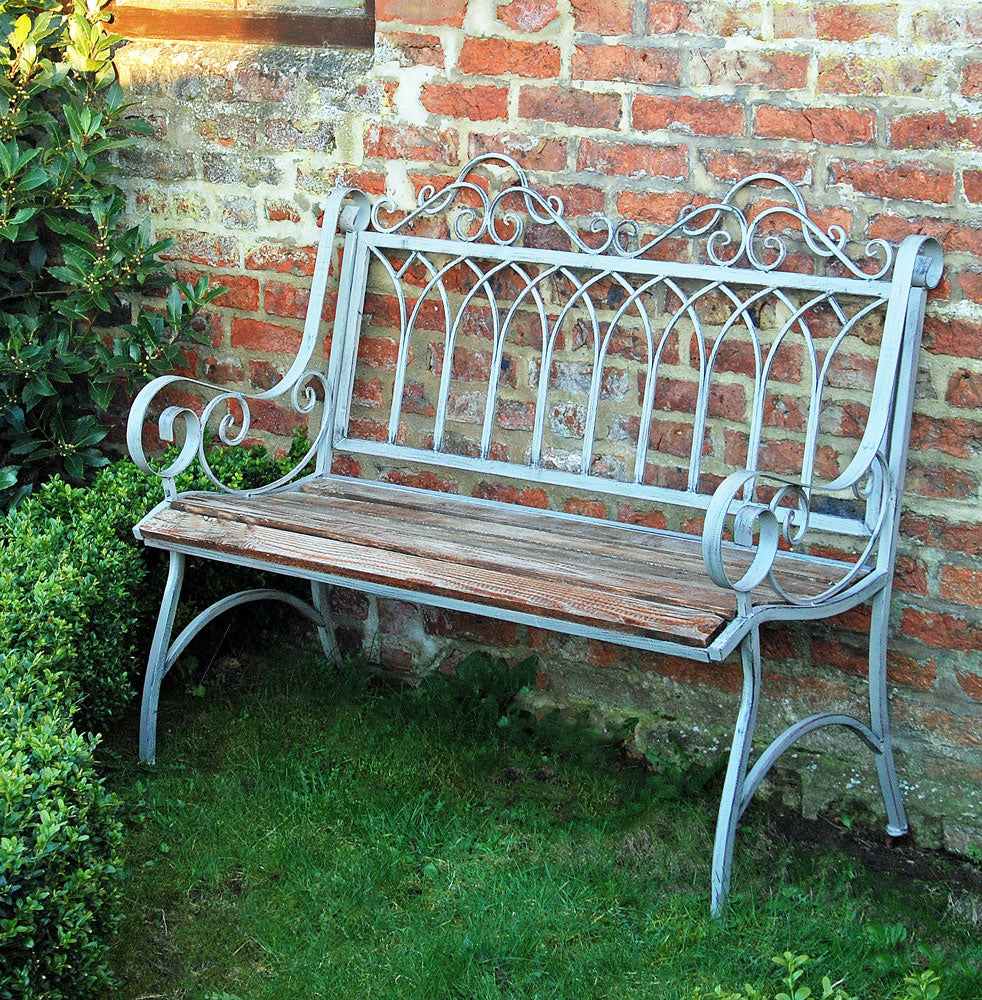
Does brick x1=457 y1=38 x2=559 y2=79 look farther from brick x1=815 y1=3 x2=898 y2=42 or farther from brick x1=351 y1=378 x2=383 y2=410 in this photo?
brick x1=351 y1=378 x2=383 y2=410

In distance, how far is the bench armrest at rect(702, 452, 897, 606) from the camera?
6.96 ft

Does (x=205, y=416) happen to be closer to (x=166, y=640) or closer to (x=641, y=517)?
(x=166, y=640)

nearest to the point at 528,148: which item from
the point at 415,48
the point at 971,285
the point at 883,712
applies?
the point at 415,48

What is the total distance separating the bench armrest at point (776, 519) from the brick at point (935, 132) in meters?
0.65

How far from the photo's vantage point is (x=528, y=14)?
2896mm

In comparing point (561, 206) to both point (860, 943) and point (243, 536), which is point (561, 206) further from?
point (860, 943)

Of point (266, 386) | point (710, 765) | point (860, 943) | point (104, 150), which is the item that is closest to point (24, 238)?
point (104, 150)

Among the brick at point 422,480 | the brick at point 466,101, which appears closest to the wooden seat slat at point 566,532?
the brick at point 422,480

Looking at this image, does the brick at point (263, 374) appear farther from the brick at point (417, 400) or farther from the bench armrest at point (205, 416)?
the brick at point (417, 400)

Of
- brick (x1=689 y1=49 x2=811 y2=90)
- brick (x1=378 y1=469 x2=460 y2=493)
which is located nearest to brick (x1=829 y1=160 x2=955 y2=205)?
brick (x1=689 y1=49 x2=811 y2=90)

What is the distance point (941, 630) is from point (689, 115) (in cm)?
128

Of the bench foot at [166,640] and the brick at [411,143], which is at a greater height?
the brick at [411,143]

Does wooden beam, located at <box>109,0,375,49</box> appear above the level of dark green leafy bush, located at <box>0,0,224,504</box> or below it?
above

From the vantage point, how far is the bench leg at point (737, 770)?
7.63ft
